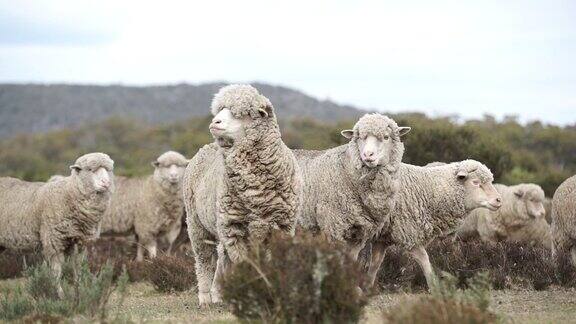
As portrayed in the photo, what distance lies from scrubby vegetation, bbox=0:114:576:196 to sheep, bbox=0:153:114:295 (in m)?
11.6

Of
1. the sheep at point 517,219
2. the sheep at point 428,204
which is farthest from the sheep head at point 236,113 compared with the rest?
the sheep at point 517,219

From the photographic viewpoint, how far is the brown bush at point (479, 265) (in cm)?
1174

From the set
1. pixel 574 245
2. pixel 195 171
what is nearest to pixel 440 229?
pixel 574 245

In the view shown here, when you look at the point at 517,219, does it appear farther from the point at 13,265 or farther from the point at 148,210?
the point at 13,265

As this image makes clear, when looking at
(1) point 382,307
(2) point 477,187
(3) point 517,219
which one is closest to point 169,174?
(3) point 517,219

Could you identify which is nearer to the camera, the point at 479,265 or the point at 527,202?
the point at 479,265

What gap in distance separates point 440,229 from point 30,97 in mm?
95610

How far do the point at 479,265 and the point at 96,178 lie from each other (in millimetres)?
5700

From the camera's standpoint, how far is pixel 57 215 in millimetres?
12648

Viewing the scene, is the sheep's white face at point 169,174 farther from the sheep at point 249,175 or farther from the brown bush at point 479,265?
the sheep at point 249,175

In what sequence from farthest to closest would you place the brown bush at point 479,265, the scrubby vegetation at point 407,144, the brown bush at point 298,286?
the scrubby vegetation at point 407,144 → the brown bush at point 479,265 → the brown bush at point 298,286

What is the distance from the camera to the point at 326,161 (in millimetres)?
10594

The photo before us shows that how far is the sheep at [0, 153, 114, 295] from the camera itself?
496 inches

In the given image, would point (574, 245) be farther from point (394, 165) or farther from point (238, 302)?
point (238, 302)
